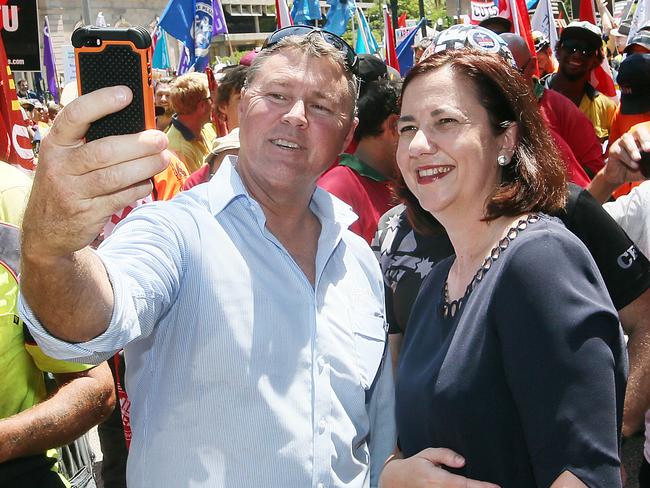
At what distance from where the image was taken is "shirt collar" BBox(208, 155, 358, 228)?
6.83 feet

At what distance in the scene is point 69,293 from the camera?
4.50 feet

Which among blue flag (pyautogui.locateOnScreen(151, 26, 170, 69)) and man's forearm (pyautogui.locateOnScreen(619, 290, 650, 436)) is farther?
blue flag (pyautogui.locateOnScreen(151, 26, 170, 69))

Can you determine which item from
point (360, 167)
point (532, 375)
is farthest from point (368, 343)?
point (360, 167)

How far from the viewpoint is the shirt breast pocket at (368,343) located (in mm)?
2191

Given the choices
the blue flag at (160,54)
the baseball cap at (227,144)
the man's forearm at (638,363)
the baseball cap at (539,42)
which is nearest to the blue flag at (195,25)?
the blue flag at (160,54)

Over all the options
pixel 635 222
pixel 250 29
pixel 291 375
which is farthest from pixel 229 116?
pixel 250 29

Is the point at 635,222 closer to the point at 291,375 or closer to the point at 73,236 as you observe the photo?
the point at 291,375

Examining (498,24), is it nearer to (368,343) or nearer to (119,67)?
(368,343)

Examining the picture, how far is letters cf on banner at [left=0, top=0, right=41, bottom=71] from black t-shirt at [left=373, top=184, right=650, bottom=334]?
2.99 m

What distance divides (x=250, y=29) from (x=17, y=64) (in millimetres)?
63932

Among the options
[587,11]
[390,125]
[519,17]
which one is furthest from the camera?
[587,11]

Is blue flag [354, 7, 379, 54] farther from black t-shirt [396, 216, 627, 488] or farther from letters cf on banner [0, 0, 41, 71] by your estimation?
black t-shirt [396, 216, 627, 488]

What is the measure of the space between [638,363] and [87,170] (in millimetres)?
1958

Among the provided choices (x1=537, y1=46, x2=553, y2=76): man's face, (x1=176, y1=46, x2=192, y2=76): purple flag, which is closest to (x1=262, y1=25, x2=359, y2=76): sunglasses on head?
(x1=537, y1=46, x2=553, y2=76): man's face
